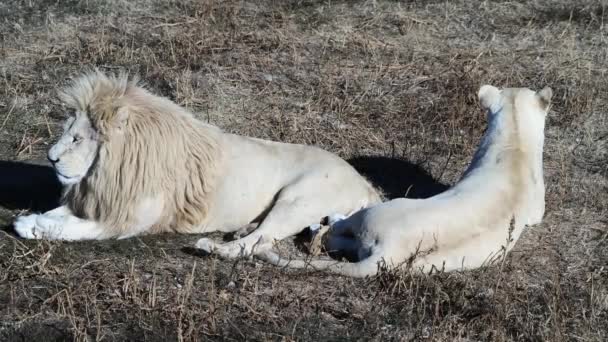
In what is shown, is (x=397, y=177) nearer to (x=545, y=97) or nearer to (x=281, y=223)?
(x=545, y=97)

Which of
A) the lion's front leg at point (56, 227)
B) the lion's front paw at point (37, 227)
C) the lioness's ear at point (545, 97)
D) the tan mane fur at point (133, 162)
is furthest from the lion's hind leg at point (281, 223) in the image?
the lioness's ear at point (545, 97)

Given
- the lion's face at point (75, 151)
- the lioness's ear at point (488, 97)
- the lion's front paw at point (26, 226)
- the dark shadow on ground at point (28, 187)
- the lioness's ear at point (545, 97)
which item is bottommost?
the dark shadow on ground at point (28, 187)

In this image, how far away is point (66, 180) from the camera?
6215 mm

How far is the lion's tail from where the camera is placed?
555cm

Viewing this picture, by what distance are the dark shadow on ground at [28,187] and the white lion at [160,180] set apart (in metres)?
0.54

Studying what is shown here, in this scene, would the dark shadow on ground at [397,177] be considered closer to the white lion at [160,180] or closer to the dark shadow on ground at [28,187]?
the white lion at [160,180]

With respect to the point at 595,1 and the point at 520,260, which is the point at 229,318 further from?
the point at 595,1

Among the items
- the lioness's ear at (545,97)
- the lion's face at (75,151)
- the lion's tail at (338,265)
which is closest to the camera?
the lion's tail at (338,265)

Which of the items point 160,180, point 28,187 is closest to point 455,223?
point 160,180

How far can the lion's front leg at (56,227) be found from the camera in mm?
6008

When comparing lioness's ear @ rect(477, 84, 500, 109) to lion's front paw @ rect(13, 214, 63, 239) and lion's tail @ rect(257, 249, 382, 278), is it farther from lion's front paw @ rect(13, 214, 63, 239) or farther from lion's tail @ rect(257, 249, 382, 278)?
lion's front paw @ rect(13, 214, 63, 239)

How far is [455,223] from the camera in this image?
18.7 feet

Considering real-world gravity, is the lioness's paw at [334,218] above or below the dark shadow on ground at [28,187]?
above

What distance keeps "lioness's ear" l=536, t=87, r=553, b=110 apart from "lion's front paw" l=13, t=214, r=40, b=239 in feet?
10.5
